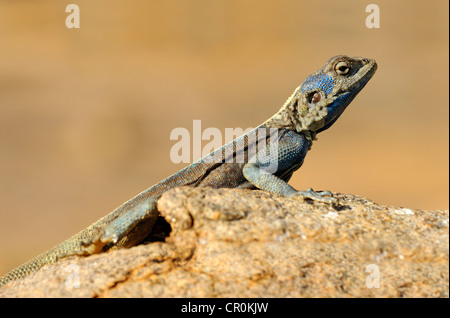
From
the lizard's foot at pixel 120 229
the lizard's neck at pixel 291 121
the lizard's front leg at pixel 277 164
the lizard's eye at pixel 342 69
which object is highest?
the lizard's eye at pixel 342 69

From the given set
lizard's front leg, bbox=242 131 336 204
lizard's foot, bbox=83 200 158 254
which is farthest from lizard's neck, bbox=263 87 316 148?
lizard's foot, bbox=83 200 158 254

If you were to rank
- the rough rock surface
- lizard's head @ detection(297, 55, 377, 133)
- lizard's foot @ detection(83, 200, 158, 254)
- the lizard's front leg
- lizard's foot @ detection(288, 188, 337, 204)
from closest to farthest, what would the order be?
the rough rock surface < lizard's foot @ detection(288, 188, 337, 204) < lizard's foot @ detection(83, 200, 158, 254) < the lizard's front leg < lizard's head @ detection(297, 55, 377, 133)

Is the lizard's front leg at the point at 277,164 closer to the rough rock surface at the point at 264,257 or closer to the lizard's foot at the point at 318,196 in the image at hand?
the lizard's foot at the point at 318,196

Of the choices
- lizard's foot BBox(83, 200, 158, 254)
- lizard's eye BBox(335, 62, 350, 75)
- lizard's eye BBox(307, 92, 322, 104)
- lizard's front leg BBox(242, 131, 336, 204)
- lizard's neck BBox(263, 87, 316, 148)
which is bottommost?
lizard's foot BBox(83, 200, 158, 254)

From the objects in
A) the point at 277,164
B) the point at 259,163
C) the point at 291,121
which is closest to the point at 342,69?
the point at 291,121

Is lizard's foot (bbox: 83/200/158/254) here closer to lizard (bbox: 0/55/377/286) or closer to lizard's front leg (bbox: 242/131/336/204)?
lizard (bbox: 0/55/377/286)

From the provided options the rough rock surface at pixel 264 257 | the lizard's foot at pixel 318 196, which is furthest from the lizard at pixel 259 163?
the rough rock surface at pixel 264 257

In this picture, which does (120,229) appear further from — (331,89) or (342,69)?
(342,69)

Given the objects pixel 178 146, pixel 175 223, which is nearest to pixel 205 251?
pixel 175 223
